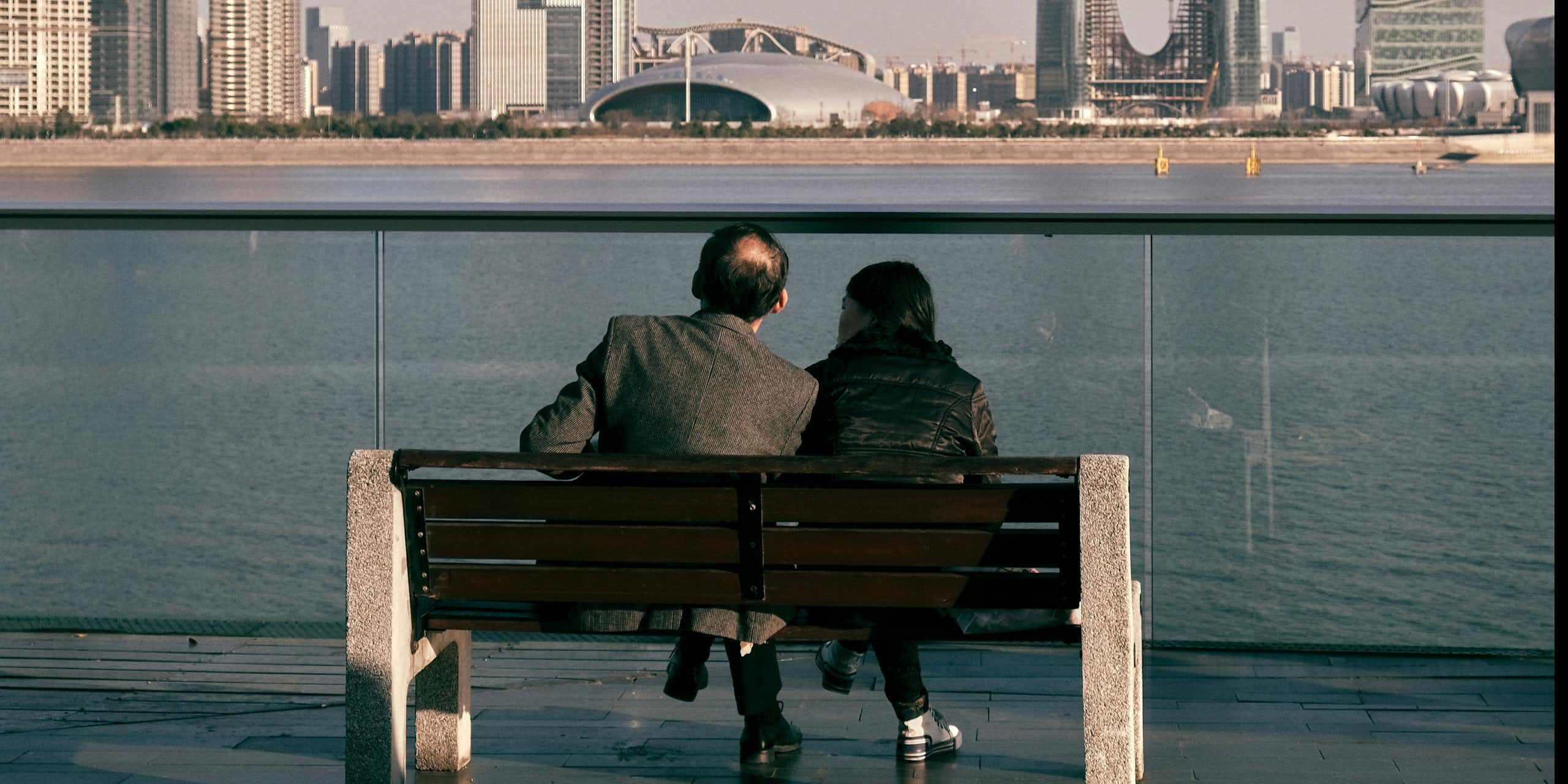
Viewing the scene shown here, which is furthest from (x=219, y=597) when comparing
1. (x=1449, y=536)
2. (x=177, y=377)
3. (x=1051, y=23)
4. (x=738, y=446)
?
(x=1051, y=23)

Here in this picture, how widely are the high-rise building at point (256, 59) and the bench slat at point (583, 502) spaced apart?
235ft

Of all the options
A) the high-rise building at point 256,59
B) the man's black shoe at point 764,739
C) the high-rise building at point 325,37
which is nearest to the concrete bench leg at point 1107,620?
the man's black shoe at point 764,739

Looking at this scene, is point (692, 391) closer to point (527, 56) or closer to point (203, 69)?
point (203, 69)

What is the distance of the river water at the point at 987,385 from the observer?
162 inches

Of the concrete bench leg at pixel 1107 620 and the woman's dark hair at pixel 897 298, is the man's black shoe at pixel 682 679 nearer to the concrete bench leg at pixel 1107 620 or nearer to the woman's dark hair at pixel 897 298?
the woman's dark hair at pixel 897 298

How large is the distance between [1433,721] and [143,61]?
73.0 metres

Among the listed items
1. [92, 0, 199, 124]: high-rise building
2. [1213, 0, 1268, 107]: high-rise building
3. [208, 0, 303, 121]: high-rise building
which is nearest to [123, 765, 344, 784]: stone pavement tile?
[92, 0, 199, 124]: high-rise building

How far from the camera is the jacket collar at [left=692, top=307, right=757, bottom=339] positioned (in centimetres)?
278

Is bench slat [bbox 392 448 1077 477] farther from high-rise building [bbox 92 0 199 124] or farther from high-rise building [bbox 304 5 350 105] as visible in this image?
high-rise building [bbox 304 5 350 105]

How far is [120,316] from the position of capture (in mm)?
4406

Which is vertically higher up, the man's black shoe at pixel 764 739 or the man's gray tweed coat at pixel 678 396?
the man's gray tweed coat at pixel 678 396

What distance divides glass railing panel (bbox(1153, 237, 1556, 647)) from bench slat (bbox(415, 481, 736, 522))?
1885 mm

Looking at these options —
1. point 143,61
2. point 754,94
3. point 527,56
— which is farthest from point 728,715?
point 527,56

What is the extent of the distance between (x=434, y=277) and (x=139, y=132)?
2414 inches
